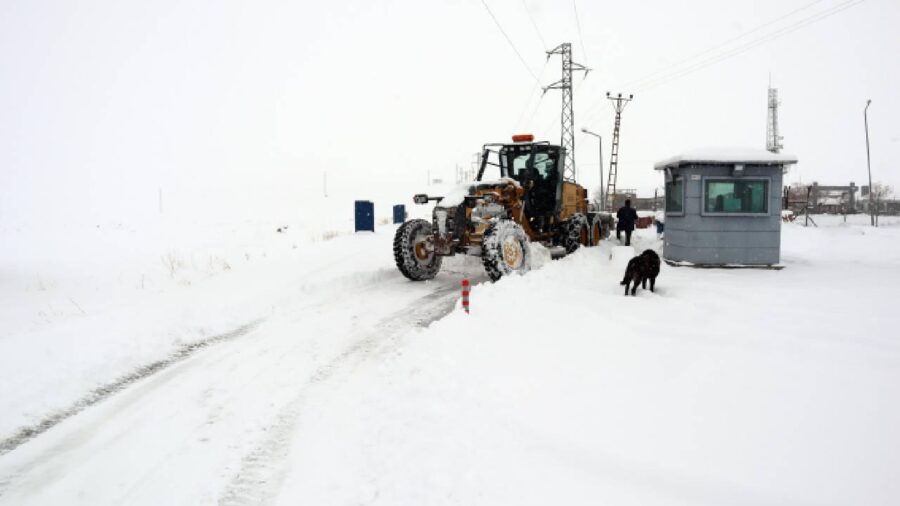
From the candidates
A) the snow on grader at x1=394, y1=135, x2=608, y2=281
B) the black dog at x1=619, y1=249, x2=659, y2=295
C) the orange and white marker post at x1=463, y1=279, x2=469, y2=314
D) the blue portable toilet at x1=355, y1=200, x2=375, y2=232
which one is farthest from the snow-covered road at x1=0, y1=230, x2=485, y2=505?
the blue portable toilet at x1=355, y1=200, x2=375, y2=232

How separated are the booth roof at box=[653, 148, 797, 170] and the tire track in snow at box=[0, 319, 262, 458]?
1008cm

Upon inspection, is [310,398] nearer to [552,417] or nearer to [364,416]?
[364,416]

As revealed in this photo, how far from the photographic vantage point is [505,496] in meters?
3.04

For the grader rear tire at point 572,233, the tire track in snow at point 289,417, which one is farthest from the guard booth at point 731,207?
the tire track in snow at point 289,417

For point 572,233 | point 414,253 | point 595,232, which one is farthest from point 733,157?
point 414,253

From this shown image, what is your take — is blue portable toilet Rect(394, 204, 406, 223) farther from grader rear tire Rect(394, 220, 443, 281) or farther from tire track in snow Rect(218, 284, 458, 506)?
tire track in snow Rect(218, 284, 458, 506)

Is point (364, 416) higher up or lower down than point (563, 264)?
lower down

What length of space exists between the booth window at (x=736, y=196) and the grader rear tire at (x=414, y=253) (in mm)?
6700

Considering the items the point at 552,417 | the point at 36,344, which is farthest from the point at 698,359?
the point at 36,344

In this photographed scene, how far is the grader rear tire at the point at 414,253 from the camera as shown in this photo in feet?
32.5

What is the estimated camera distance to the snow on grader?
30.1 ft

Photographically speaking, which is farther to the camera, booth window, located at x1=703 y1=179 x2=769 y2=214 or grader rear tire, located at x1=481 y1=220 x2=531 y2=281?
booth window, located at x1=703 y1=179 x2=769 y2=214

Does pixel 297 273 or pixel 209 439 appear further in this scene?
pixel 297 273

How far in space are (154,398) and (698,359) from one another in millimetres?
5448
